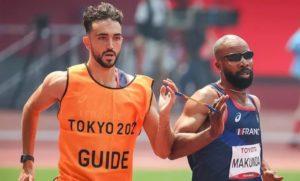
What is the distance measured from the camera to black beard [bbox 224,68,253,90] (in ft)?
22.1

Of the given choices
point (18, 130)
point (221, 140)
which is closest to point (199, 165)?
point (221, 140)

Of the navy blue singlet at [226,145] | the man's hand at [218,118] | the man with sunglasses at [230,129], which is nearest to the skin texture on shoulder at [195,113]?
the man with sunglasses at [230,129]

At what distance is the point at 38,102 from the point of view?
6395 mm

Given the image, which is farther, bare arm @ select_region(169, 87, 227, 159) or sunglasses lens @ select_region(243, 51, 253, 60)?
sunglasses lens @ select_region(243, 51, 253, 60)

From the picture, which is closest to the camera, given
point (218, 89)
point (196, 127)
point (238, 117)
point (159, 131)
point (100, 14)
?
point (159, 131)

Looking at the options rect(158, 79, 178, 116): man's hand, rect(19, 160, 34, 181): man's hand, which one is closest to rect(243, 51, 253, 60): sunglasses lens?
rect(158, 79, 178, 116): man's hand

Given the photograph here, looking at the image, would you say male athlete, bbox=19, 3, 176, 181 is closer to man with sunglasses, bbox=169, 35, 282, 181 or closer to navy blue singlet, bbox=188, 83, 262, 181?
man with sunglasses, bbox=169, 35, 282, 181

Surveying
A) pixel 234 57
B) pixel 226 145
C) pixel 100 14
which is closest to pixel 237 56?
pixel 234 57

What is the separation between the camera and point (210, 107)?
6.19 metres

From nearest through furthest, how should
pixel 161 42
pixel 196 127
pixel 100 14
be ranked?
pixel 100 14 → pixel 196 127 → pixel 161 42

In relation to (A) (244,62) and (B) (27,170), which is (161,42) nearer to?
(A) (244,62)

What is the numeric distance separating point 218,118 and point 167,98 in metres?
0.34

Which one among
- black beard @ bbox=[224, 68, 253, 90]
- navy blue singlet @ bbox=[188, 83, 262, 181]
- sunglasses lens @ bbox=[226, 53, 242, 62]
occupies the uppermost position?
sunglasses lens @ bbox=[226, 53, 242, 62]

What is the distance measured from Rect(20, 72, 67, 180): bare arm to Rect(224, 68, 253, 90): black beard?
1161 mm
